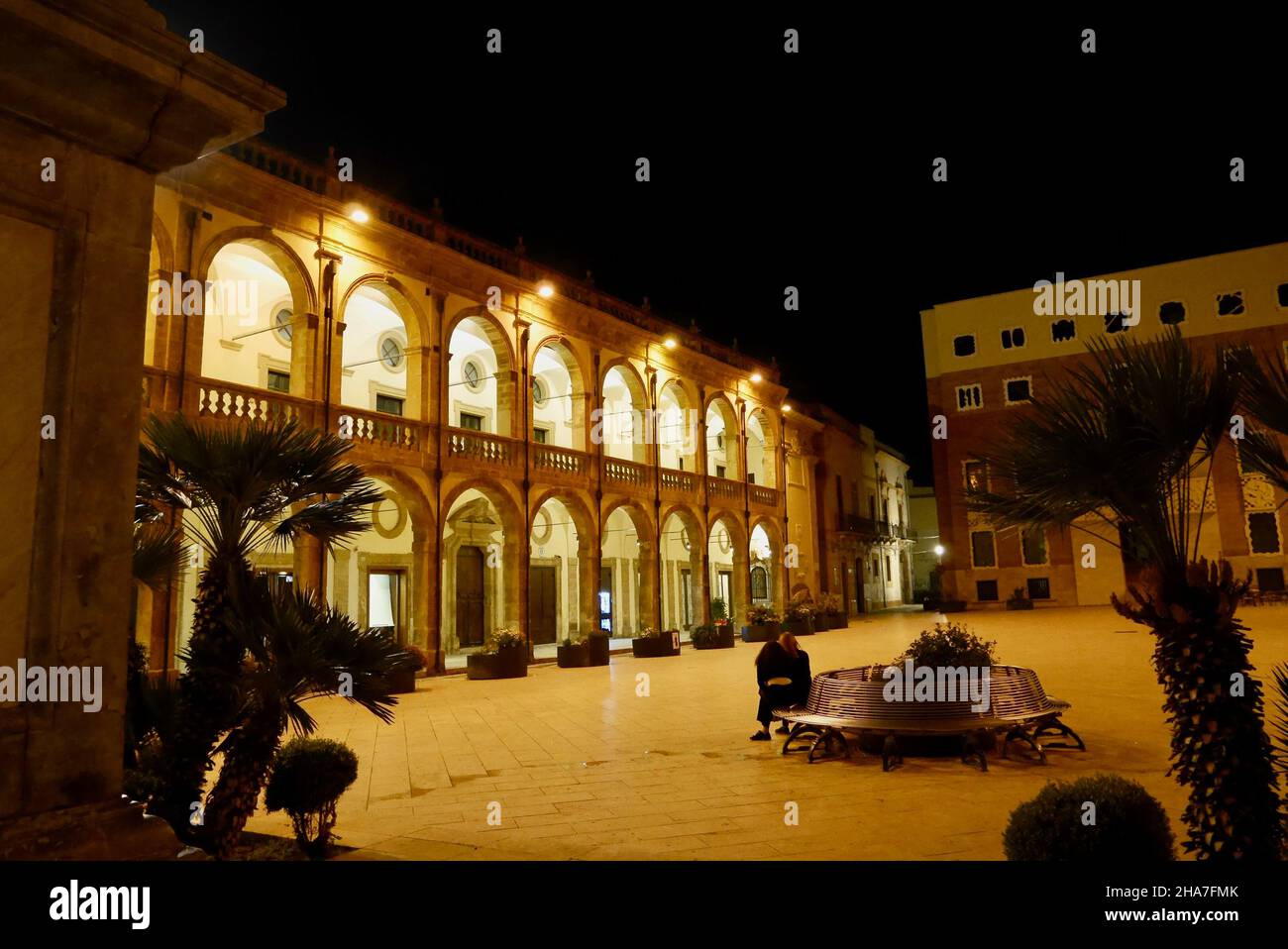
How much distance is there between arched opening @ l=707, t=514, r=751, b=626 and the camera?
2948 centimetres

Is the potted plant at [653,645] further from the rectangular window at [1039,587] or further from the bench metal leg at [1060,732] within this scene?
the rectangular window at [1039,587]

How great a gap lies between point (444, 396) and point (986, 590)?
2761 cm

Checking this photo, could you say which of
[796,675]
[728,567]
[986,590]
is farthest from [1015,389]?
[796,675]

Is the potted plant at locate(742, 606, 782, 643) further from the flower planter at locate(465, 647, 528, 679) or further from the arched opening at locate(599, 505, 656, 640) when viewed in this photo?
the flower planter at locate(465, 647, 528, 679)

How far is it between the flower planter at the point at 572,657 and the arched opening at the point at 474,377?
20.5 ft

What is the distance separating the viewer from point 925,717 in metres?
7.68

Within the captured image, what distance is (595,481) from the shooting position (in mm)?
23000

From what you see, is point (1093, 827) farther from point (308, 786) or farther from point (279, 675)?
point (308, 786)

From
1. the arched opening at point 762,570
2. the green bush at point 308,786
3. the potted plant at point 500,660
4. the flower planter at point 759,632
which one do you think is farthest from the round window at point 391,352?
the arched opening at point 762,570

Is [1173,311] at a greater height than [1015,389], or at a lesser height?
greater

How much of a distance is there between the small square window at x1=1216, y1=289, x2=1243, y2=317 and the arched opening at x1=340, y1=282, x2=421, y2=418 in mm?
32332

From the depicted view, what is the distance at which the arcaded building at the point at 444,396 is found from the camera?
15.1 meters

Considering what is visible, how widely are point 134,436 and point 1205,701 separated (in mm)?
4783
